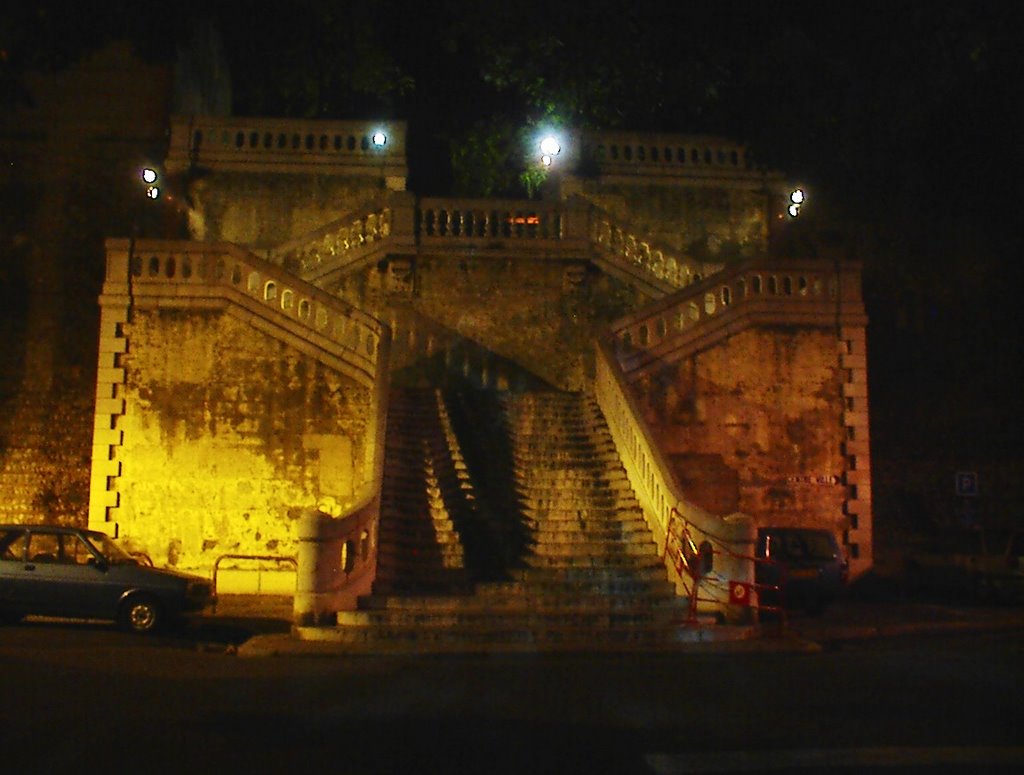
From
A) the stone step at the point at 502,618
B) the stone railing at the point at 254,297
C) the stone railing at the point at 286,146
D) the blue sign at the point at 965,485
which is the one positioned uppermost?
the stone railing at the point at 286,146

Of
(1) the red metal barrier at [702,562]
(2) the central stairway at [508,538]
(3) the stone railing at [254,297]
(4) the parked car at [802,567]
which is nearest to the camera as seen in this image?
(2) the central stairway at [508,538]

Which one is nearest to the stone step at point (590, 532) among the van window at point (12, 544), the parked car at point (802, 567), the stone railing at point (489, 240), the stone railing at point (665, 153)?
the parked car at point (802, 567)

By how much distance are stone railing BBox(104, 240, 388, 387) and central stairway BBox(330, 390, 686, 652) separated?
1291 millimetres

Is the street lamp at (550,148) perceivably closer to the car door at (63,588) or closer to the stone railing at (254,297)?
the stone railing at (254,297)

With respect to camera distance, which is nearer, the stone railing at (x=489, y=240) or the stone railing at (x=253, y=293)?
the stone railing at (x=253, y=293)

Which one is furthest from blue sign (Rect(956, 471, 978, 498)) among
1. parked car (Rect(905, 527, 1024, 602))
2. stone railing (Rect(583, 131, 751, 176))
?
stone railing (Rect(583, 131, 751, 176))

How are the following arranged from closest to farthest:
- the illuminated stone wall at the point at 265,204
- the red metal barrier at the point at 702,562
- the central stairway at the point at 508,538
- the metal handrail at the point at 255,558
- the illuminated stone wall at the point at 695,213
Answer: the central stairway at the point at 508,538 < the red metal barrier at the point at 702,562 < the metal handrail at the point at 255,558 < the illuminated stone wall at the point at 265,204 < the illuminated stone wall at the point at 695,213

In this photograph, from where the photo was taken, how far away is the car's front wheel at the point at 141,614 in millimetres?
14227

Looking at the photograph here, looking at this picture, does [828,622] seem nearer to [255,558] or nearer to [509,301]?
[255,558]

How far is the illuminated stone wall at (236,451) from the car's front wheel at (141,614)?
3.46 m

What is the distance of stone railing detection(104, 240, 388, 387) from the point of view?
58.6ft

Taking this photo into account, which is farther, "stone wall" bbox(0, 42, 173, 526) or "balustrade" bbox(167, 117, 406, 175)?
"balustrade" bbox(167, 117, 406, 175)

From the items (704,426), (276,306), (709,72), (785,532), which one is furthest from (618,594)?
(709,72)

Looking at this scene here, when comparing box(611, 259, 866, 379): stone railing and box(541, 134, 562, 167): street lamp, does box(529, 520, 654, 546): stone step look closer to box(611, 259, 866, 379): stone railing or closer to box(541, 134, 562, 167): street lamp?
box(611, 259, 866, 379): stone railing
